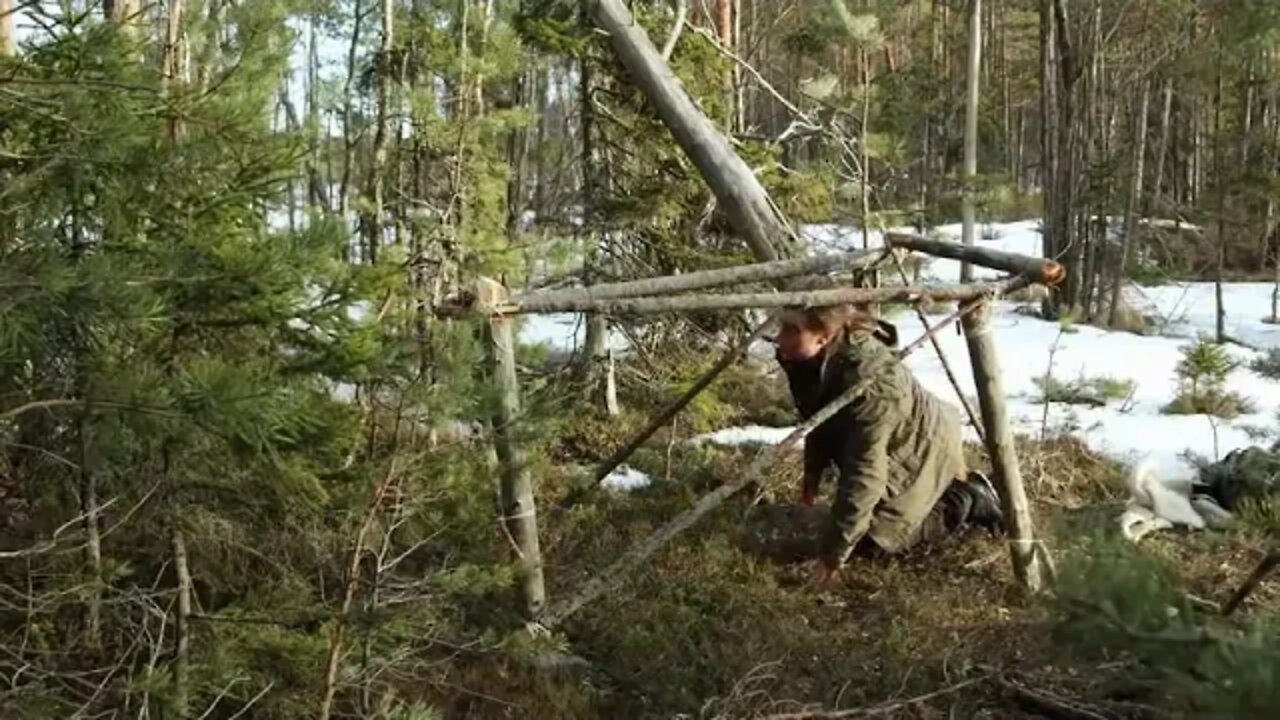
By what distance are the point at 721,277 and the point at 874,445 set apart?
111cm

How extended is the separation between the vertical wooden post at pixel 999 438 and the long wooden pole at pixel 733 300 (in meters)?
0.20

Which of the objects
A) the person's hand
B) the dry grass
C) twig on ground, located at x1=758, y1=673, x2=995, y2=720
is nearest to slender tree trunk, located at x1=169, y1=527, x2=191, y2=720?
the dry grass

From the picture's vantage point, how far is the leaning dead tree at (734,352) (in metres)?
4.31

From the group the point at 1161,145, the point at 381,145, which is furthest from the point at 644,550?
the point at 1161,145

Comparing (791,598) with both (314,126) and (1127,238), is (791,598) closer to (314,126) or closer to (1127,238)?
(314,126)

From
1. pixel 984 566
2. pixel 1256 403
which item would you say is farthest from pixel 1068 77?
pixel 984 566

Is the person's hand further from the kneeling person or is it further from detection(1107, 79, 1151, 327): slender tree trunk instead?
detection(1107, 79, 1151, 327): slender tree trunk

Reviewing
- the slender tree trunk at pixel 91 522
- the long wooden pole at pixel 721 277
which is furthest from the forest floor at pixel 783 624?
the long wooden pole at pixel 721 277

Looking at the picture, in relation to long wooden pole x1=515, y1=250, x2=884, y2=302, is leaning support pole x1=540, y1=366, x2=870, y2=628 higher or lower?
lower

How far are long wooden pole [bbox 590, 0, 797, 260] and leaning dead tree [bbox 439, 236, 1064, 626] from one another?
3.71 ft

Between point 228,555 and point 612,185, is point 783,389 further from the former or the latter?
point 228,555

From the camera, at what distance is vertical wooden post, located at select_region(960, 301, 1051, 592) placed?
517cm

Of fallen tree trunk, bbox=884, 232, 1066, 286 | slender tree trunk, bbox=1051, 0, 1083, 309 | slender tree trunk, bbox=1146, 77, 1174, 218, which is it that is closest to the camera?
fallen tree trunk, bbox=884, 232, 1066, 286

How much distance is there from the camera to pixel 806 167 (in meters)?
10.0
